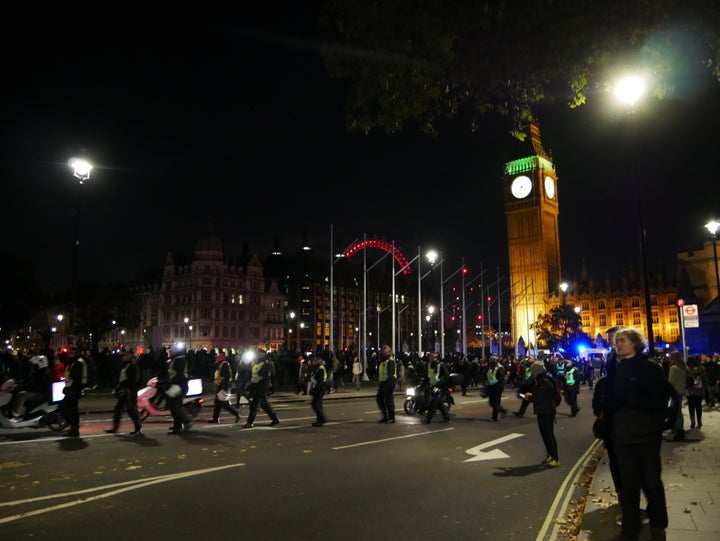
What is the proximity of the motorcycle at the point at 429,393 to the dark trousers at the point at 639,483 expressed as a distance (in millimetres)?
11009

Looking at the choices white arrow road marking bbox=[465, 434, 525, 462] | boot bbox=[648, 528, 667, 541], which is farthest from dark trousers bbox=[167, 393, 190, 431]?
boot bbox=[648, 528, 667, 541]

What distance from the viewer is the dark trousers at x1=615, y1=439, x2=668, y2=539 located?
548 centimetres

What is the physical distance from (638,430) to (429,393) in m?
11.5

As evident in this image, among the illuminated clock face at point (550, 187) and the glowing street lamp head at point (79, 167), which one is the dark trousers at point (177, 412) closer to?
the glowing street lamp head at point (79, 167)

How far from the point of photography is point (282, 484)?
8.10 metres

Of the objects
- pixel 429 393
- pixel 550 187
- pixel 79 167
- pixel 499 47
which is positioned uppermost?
pixel 550 187

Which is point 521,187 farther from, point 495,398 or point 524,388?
point 524,388

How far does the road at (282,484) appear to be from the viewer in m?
6.13

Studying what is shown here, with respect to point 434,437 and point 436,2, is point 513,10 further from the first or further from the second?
point 434,437

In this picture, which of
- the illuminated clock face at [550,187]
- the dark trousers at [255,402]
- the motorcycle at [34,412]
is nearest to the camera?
the motorcycle at [34,412]

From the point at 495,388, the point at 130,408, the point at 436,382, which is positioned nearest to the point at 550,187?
the point at 495,388

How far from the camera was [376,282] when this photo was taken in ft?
425

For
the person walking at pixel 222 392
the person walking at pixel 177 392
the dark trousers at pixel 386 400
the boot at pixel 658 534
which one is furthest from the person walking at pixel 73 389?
the boot at pixel 658 534

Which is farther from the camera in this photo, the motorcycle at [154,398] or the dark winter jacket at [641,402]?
the motorcycle at [154,398]
